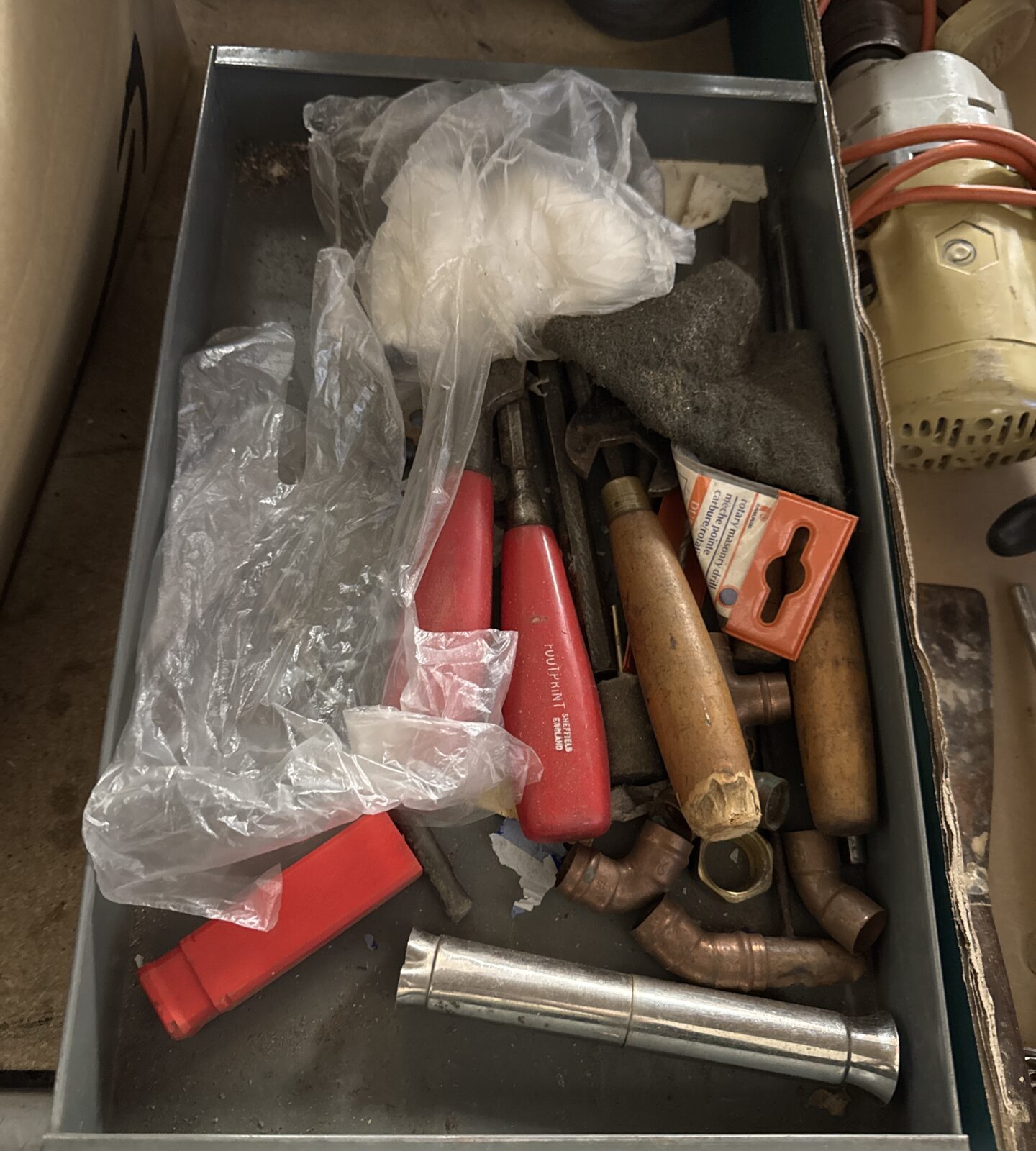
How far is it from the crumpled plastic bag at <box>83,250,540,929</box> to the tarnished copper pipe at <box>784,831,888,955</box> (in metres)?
0.23

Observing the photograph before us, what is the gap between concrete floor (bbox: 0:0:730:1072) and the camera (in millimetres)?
745

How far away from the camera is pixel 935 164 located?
32.8 inches

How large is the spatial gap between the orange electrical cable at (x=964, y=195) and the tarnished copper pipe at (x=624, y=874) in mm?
632

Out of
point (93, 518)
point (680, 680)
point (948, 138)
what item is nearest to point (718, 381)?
point (680, 680)

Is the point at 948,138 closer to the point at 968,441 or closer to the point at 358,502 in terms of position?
the point at 968,441

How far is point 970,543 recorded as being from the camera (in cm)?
92

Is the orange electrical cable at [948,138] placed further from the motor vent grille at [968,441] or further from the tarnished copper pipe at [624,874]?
the tarnished copper pipe at [624,874]

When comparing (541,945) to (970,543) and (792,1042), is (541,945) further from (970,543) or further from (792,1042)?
(970,543)

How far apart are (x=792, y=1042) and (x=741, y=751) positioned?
20 centimetres

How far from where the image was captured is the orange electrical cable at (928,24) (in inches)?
37.7

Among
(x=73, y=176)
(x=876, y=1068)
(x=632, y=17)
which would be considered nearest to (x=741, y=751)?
(x=876, y=1068)

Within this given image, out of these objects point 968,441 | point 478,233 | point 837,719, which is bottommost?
point 837,719

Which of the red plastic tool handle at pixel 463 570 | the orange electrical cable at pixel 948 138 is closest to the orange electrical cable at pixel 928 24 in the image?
the orange electrical cable at pixel 948 138

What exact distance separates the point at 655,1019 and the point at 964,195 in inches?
30.2
